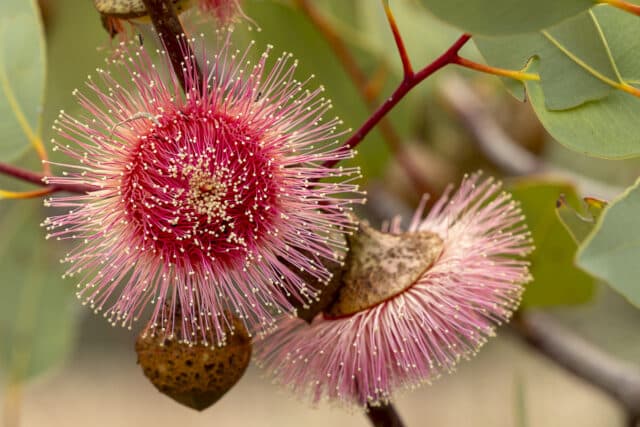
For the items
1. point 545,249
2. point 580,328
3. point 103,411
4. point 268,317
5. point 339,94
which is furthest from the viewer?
point 103,411

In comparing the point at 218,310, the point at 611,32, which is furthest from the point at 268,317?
the point at 611,32

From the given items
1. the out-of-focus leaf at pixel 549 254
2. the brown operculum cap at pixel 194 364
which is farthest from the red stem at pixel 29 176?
the out-of-focus leaf at pixel 549 254

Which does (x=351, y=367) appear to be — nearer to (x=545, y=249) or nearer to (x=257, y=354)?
(x=257, y=354)

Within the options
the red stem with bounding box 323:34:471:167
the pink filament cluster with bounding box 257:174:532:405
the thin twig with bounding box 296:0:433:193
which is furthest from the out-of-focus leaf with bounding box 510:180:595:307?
the red stem with bounding box 323:34:471:167

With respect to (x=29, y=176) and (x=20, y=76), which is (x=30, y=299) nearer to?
(x=20, y=76)

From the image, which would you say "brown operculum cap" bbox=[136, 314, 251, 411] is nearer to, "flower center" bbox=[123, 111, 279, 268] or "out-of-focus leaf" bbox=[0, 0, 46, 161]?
"flower center" bbox=[123, 111, 279, 268]
